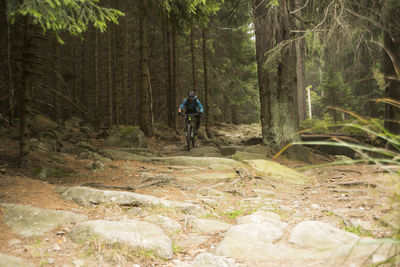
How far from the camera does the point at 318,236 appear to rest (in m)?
2.86

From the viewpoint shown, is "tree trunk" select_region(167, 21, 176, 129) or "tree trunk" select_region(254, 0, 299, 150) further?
"tree trunk" select_region(167, 21, 176, 129)

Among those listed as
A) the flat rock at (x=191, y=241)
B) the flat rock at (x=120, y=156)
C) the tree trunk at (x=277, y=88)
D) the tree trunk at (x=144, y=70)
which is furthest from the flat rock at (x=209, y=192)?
the tree trunk at (x=144, y=70)

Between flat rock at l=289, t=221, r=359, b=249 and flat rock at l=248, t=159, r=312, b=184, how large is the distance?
3466 mm

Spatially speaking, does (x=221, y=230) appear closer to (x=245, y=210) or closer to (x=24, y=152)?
(x=245, y=210)

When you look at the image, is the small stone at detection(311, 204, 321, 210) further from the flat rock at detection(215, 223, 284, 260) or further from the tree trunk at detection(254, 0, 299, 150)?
the tree trunk at detection(254, 0, 299, 150)

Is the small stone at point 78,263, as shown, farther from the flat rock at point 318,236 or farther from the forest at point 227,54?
the forest at point 227,54

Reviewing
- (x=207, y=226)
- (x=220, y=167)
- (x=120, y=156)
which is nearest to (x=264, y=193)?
(x=220, y=167)

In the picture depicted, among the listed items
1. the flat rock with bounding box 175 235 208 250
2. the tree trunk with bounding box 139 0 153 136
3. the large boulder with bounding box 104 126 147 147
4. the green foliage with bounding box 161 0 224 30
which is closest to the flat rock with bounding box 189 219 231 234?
the flat rock with bounding box 175 235 208 250

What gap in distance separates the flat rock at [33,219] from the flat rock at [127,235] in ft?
1.10

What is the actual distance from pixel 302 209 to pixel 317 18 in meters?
5.77

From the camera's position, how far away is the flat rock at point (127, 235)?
2.72 metres

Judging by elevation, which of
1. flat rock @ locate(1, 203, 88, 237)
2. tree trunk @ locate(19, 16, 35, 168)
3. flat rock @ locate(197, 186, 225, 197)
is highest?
tree trunk @ locate(19, 16, 35, 168)

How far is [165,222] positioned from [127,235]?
0.81 meters

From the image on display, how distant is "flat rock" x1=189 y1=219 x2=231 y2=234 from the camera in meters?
3.52
